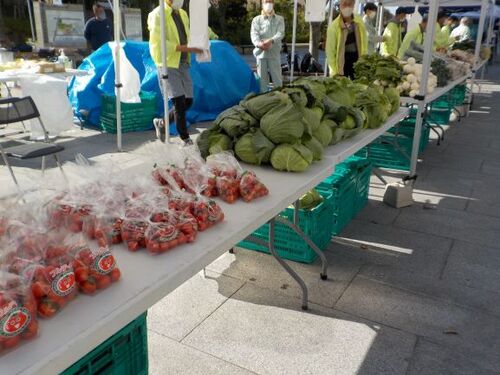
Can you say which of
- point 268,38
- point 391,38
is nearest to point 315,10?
point 268,38

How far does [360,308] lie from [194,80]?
5.65 m

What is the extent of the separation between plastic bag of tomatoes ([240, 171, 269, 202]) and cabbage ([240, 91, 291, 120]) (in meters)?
0.54

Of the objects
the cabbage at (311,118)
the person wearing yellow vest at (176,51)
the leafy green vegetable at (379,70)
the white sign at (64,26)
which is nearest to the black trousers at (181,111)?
the person wearing yellow vest at (176,51)

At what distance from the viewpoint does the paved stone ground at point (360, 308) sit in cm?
232

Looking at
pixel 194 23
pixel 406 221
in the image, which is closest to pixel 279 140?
pixel 406 221

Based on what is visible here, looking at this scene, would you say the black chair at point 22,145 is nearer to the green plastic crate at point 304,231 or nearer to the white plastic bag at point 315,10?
the green plastic crate at point 304,231

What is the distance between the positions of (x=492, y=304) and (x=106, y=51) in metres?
6.31

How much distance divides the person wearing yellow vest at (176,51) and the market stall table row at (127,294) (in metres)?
3.54

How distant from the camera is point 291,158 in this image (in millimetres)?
2266

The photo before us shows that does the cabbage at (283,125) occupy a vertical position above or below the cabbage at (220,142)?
above

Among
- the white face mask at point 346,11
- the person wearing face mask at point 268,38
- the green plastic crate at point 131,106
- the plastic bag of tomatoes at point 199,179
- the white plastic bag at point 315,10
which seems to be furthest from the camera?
the person wearing face mask at point 268,38

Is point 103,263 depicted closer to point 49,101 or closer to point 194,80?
point 49,101

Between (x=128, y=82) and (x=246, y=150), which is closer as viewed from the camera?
(x=246, y=150)

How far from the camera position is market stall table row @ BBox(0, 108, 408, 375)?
40.9 inches
